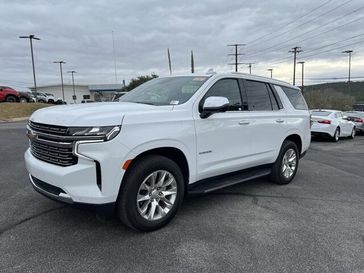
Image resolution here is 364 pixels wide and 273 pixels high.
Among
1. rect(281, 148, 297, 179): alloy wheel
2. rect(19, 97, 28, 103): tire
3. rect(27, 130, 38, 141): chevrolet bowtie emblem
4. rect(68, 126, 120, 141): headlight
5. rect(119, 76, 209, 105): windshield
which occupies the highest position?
rect(119, 76, 209, 105): windshield

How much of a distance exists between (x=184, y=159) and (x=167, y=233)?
2.97 feet

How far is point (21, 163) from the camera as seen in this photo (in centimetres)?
767

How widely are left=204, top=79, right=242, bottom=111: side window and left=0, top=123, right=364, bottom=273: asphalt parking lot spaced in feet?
4.85

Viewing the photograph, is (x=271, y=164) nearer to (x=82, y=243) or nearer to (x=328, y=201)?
(x=328, y=201)

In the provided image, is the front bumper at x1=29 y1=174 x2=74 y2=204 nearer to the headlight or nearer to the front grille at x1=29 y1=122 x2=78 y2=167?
the front grille at x1=29 y1=122 x2=78 y2=167

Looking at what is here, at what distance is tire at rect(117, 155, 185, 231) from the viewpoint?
3621 millimetres

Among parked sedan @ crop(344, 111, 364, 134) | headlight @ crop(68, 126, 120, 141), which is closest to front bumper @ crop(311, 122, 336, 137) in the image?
parked sedan @ crop(344, 111, 364, 134)

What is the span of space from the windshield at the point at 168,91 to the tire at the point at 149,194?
2.98 feet

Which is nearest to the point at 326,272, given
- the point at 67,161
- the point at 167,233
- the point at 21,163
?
the point at 167,233

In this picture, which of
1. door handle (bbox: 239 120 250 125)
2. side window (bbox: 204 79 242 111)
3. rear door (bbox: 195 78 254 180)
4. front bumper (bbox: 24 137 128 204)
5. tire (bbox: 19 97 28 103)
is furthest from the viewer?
tire (bbox: 19 97 28 103)

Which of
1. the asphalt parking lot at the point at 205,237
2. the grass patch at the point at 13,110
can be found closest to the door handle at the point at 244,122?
the asphalt parking lot at the point at 205,237

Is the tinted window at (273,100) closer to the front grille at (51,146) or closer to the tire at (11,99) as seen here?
the front grille at (51,146)

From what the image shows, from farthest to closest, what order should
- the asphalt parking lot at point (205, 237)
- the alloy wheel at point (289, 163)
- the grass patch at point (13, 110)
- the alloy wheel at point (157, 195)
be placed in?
the grass patch at point (13, 110), the alloy wheel at point (289, 163), the alloy wheel at point (157, 195), the asphalt parking lot at point (205, 237)

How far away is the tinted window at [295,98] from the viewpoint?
6504 mm
